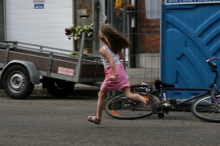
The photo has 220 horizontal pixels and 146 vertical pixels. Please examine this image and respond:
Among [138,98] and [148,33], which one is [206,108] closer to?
[138,98]

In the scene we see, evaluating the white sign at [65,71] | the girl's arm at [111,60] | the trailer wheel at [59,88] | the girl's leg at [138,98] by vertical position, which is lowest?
the trailer wheel at [59,88]

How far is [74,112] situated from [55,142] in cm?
278

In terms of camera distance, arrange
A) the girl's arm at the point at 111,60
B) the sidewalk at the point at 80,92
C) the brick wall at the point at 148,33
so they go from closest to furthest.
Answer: the girl's arm at the point at 111,60, the brick wall at the point at 148,33, the sidewalk at the point at 80,92

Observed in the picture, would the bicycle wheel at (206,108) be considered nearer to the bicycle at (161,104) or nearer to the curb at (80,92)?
the bicycle at (161,104)

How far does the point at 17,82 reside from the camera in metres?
11.2

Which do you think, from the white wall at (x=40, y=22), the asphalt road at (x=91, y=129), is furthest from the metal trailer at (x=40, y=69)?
the white wall at (x=40, y=22)

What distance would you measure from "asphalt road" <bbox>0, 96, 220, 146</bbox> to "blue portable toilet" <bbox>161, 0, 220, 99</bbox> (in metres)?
0.68

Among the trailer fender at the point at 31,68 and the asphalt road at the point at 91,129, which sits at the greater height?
the trailer fender at the point at 31,68

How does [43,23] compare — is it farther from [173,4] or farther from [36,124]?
[36,124]

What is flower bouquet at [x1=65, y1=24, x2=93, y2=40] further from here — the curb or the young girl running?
the young girl running

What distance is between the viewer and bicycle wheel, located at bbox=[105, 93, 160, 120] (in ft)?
27.9


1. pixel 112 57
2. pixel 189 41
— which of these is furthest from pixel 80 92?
pixel 112 57

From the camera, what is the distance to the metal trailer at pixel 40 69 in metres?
10.9

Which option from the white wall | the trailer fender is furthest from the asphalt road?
the white wall
